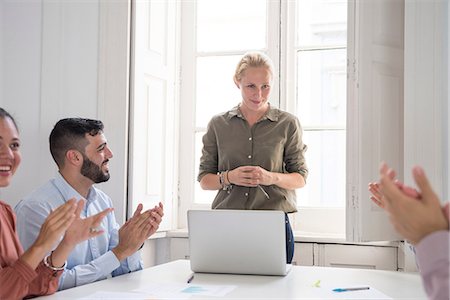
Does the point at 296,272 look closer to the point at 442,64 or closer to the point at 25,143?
the point at 442,64

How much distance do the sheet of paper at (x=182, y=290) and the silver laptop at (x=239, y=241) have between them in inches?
8.4

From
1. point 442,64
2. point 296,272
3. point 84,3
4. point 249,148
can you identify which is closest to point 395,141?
point 442,64

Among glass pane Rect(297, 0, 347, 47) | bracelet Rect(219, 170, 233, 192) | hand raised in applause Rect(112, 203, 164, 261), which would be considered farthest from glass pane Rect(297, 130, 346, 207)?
hand raised in applause Rect(112, 203, 164, 261)

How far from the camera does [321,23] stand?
380 cm

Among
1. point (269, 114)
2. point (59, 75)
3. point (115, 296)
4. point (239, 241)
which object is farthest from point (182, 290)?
point (59, 75)

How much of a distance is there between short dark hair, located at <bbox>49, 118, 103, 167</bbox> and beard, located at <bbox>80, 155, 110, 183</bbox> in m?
0.06

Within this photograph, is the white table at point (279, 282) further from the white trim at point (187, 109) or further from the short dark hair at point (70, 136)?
the white trim at point (187, 109)

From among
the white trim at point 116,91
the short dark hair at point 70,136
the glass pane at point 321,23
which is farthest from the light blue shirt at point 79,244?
the glass pane at point 321,23

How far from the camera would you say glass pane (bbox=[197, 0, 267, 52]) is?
156 inches

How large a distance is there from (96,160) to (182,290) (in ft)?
3.06

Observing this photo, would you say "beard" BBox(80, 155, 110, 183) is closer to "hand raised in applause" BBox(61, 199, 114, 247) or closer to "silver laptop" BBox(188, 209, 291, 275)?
"silver laptop" BBox(188, 209, 291, 275)

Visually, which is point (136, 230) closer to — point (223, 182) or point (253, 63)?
point (223, 182)

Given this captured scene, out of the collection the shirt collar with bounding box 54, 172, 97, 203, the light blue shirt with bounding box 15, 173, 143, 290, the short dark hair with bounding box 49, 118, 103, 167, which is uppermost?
the short dark hair with bounding box 49, 118, 103, 167

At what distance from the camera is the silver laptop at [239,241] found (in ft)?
Result: 7.08
